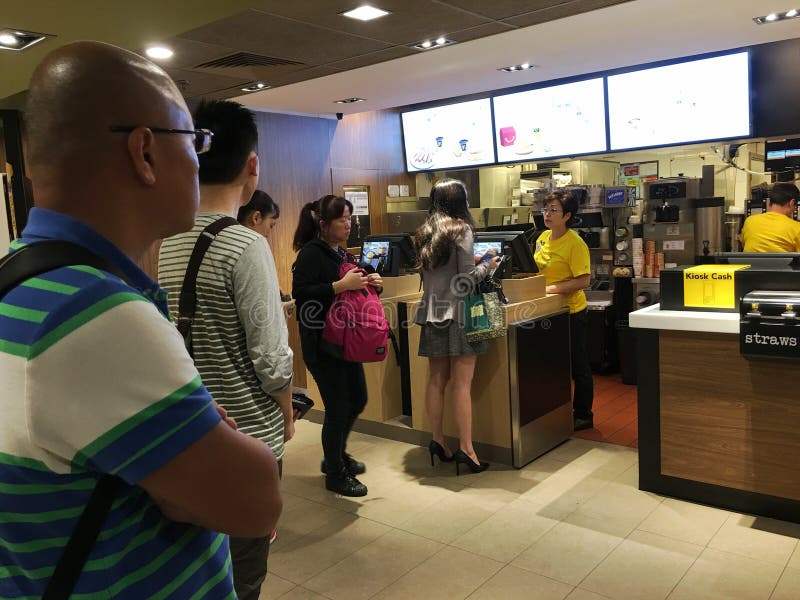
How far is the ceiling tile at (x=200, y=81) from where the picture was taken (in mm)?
4074

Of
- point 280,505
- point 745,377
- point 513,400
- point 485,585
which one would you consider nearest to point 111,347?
point 280,505

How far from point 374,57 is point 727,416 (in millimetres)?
Answer: 2818

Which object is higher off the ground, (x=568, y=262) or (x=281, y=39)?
(x=281, y=39)

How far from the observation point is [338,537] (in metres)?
3.16

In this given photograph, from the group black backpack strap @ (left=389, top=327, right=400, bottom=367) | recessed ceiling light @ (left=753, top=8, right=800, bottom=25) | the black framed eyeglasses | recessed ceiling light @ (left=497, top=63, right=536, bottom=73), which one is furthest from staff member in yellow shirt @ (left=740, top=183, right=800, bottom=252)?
the black framed eyeglasses

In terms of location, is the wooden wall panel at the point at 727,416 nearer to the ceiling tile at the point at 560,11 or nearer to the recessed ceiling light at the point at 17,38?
the ceiling tile at the point at 560,11

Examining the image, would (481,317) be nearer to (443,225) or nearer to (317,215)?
(443,225)

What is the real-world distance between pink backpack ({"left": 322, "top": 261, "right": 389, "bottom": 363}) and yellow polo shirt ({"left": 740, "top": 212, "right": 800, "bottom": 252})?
362cm

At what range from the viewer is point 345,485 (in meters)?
3.64

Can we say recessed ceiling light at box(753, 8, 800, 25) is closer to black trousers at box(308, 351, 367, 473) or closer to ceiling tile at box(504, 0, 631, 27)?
Result: ceiling tile at box(504, 0, 631, 27)

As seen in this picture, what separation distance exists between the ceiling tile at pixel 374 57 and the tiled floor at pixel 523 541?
2524mm

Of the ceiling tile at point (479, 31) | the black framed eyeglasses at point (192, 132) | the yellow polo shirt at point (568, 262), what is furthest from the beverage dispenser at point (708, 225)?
the black framed eyeglasses at point (192, 132)

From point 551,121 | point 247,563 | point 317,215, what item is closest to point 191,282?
point 247,563

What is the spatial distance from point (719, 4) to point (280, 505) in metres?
3.85
